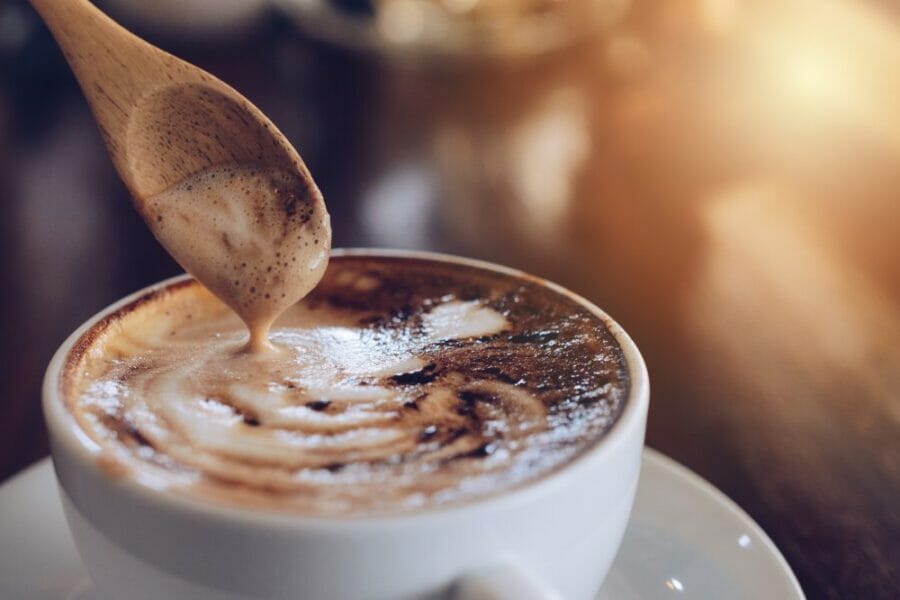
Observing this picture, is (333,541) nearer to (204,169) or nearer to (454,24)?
(204,169)

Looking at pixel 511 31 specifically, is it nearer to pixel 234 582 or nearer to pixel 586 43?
pixel 586 43

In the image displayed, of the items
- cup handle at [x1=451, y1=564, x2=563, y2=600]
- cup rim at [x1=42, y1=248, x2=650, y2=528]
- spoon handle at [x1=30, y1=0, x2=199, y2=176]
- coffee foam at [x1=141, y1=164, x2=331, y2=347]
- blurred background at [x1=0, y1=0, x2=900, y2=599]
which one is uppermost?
spoon handle at [x1=30, y1=0, x2=199, y2=176]

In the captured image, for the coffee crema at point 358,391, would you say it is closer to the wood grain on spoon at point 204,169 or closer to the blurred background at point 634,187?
the wood grain on spoon at point 204,169

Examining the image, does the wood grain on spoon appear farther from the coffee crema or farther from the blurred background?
the blurred background

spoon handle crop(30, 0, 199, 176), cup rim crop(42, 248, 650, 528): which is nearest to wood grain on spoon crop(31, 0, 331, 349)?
spoon handle crop(30, 0, 199, 176)

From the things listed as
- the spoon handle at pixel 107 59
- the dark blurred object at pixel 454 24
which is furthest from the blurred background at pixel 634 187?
the spoon handle at pixel 107 59

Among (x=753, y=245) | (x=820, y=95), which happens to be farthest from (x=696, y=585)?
(x=820, y=95)
